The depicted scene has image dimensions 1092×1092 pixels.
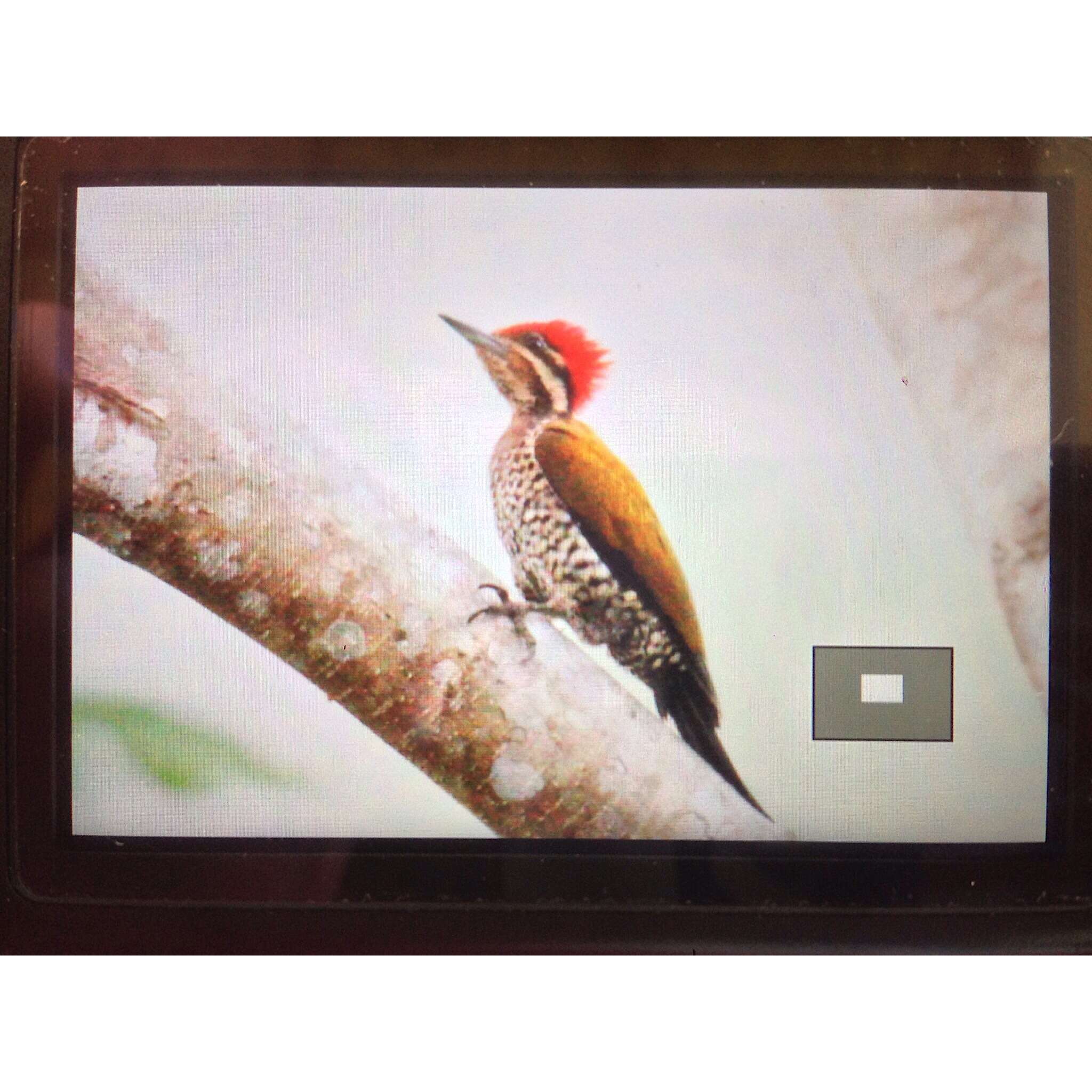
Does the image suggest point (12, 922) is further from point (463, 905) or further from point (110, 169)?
point (110, 169)

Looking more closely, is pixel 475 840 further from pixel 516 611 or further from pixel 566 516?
pixel 566 516

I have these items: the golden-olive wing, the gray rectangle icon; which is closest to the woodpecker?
the golden-olive wing

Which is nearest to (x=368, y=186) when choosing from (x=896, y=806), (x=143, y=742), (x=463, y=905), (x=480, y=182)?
(x=480, y=182)

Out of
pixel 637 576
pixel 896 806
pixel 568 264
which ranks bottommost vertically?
pixel 896 806

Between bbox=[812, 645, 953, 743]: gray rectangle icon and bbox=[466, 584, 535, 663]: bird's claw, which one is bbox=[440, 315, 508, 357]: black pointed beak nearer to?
bbox=[466, 584, 535, 663]: bird's claw

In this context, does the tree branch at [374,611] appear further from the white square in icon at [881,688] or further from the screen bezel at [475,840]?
the white square in icon at [881,688]

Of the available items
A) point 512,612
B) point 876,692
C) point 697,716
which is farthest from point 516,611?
point 876,692

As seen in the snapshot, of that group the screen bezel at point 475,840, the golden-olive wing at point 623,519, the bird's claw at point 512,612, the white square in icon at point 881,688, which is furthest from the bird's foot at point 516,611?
the white square in icon at point 881,688

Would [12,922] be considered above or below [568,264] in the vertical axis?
below
